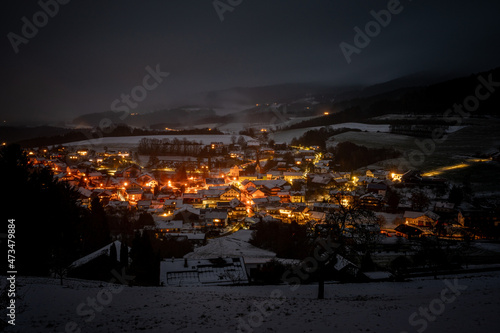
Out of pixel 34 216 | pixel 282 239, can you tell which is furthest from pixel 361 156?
pixel 34 216

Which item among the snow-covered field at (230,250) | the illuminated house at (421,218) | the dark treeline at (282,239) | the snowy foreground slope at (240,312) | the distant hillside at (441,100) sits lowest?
the snow-covered field at (230,250)

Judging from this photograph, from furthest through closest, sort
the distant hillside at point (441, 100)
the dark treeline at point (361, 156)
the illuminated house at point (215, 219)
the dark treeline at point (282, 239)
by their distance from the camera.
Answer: the distant hillside at point (441, 100), the dark treeline at point (361, 156), the illuminated house at point (215, 219), the dark treeline at point (282, 239)

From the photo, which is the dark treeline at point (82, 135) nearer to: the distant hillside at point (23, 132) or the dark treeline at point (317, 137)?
the distant hillside at point (23, 132)

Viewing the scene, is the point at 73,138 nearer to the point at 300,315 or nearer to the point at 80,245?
the point at 80,245

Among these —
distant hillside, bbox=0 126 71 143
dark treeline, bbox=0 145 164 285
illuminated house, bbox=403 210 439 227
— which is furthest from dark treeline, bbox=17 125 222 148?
illuminated house, bbox=403 210 439 227

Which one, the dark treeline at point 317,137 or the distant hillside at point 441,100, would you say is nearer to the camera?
the distant hillside at point 441,100

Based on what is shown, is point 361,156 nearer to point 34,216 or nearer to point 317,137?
point 317,137

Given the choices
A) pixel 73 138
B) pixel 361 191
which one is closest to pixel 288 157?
pixel 361 191

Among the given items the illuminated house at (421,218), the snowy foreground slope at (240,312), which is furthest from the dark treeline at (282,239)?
the snowy foreground slope at (240,312)
